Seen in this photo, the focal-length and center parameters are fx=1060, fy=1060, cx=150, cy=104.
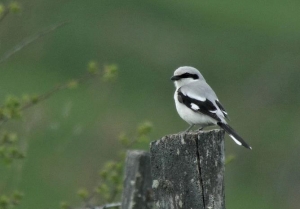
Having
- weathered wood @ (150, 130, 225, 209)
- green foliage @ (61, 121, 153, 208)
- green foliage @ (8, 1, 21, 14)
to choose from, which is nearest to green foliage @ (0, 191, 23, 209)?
green foliage @ (61, 121, 153, 208)

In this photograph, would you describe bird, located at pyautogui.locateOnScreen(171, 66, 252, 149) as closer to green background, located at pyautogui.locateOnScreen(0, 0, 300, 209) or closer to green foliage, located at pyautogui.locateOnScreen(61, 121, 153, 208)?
green foliage, located at pyautogui.locateOnScreen(61, 121, 153, 208)

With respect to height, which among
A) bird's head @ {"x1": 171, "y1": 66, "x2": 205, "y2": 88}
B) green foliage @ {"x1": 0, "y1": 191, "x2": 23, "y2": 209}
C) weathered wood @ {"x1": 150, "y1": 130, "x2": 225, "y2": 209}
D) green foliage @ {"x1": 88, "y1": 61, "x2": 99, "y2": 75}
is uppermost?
bird's head @ {"x1": 171, "y1": 66, "x2": 205, "y2": 88}

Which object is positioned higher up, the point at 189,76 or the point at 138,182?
the point at 189,76

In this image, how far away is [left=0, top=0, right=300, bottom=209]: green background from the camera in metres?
17.0

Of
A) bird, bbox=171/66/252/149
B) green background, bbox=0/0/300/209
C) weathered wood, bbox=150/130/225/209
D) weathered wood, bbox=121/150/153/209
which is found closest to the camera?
weathered wood, bbox=150/130/225/209

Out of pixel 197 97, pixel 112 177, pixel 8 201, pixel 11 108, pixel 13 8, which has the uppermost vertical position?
pixel 13 8

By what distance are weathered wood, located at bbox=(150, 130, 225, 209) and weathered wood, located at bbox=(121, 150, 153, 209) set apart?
1134 mm

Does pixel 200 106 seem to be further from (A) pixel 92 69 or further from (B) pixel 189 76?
(A) pixel 92 69

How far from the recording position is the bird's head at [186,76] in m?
8.38

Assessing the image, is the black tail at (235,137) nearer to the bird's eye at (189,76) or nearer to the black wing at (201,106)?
the black wing at (201,106)

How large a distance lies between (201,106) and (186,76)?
2.36 feet

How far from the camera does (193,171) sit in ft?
18.3

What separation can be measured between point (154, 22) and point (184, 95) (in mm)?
19045

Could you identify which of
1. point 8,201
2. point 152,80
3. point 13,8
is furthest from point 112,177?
point 152,80
